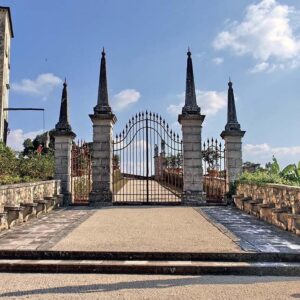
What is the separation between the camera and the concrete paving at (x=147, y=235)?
21.7ft

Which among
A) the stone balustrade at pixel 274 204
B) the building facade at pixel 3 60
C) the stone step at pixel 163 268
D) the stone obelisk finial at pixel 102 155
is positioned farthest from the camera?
the building facade at pixel 3 60

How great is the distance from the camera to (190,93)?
14.9 m

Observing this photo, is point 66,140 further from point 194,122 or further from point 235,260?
point 235,260

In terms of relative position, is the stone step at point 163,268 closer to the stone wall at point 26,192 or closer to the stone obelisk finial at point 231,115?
the stone wall at point 26,192

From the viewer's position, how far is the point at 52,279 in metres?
5.54

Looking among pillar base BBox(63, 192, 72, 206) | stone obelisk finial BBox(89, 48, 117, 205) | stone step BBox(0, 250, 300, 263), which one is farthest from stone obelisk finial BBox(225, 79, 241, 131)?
stone step BBox(0, 250, 300, 263)

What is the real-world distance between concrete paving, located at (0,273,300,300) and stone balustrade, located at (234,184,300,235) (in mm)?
2983

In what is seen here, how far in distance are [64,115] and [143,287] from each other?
10962 mm

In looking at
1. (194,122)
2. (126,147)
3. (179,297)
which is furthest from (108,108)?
(179,297)

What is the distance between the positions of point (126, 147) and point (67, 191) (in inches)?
104

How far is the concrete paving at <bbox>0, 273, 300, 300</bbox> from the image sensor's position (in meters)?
4.75

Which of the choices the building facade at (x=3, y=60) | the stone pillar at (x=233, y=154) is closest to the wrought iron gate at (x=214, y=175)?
the stone pillar at (x=233, y=154)

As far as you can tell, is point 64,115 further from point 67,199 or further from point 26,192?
point 26,192

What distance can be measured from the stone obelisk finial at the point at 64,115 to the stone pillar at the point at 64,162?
0.28m
